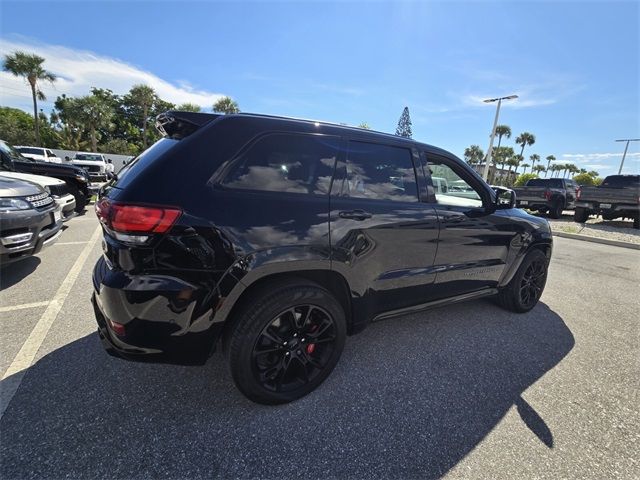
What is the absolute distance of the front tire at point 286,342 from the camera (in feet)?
6.27

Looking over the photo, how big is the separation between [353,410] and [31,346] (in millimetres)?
2573

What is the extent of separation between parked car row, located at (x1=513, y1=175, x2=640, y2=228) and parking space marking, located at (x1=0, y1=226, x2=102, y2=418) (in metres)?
15.6

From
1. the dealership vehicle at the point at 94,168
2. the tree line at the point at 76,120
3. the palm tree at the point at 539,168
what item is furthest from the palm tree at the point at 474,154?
the dealership vehicle at the point at 94,168

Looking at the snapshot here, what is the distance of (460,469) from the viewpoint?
1709mm

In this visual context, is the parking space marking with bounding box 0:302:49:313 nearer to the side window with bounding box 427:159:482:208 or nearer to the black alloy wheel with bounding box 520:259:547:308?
the side window with bounding box 427:159:482:208

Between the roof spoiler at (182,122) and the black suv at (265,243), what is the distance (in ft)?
0.04

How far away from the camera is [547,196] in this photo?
1403cm

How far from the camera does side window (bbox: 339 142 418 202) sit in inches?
89.4

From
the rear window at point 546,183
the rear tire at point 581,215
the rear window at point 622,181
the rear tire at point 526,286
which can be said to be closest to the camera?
the rear tire at point 526,286

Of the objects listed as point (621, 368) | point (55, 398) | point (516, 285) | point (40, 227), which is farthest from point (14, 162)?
point (621, 368)

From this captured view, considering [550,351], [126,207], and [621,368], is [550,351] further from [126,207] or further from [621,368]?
[126,207]

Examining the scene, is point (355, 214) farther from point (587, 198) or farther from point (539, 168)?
point (539, 168)

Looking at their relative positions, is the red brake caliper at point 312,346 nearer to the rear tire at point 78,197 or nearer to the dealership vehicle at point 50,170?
the dealership vehicle at point 50,170

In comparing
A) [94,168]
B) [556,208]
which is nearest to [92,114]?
[94,168]
